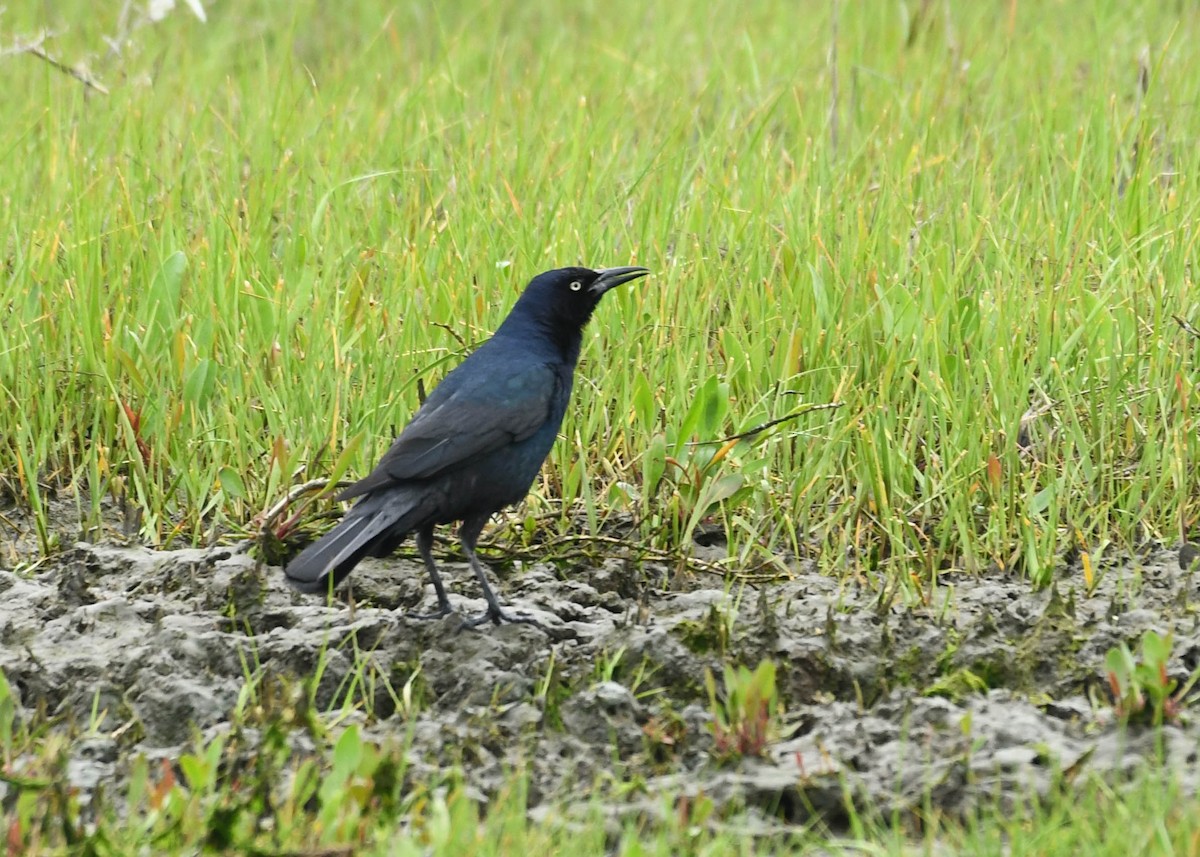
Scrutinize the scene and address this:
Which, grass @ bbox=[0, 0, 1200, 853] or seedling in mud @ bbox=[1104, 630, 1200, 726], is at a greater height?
grass @ bbox=[0, 0, 1200, 853]

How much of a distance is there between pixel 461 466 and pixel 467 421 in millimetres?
121

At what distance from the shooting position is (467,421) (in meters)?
3.98

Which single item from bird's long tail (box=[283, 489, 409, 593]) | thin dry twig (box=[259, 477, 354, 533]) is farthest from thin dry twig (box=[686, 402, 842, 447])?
thin dry twig (box=[259, 477, 354, 533])

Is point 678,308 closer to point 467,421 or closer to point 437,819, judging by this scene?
point 467,421

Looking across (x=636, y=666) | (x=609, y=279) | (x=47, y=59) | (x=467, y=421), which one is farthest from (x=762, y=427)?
(x=47, y=59)

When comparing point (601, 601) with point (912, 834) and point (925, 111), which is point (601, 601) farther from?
point (925, 111)

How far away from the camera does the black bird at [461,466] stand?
380 centimetres

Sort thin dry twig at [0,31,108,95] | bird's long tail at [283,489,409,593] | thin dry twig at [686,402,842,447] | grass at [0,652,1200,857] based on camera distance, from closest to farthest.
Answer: grass at [0,652,1200,857] < bird's long tail at [283,489,409,593] < thin dry twig at [686,402,842,447] < thin dry twig at [0,31,108,95]

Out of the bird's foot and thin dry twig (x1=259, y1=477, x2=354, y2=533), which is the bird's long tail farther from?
the bird's foot

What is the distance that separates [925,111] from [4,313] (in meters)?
3.73

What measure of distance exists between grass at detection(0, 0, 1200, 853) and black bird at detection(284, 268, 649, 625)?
300mm

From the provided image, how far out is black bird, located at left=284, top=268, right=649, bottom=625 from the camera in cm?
380

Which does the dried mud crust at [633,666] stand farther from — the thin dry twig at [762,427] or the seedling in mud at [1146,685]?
the thin dry twig at [762,427]

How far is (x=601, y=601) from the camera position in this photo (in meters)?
4.05
